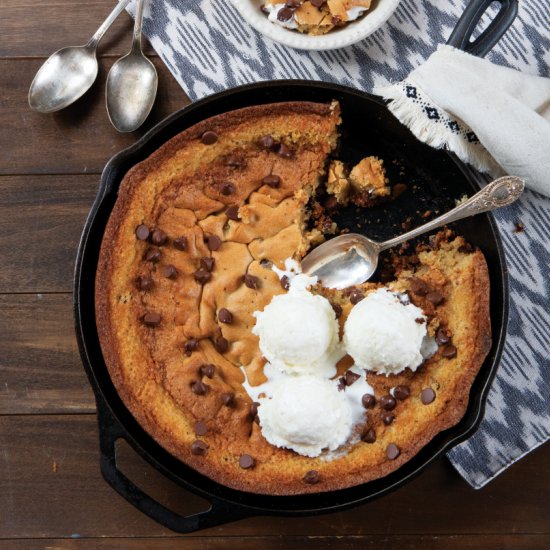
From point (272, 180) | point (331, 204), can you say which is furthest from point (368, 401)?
point (272, 180)

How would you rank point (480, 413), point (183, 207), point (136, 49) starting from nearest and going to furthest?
point (480, 413) → point (183, 207) → point (136, 49)

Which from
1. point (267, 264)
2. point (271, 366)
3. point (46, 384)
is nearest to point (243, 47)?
point (267, 264)

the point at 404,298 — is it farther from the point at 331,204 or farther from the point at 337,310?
the point at 331,204

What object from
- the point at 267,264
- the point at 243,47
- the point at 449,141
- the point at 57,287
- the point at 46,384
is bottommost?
the point at 46,384

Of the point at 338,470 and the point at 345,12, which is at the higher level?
the point at 345,12

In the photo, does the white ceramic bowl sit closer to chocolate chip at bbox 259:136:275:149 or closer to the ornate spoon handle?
chocolate chip at bbox 259:136:275:149

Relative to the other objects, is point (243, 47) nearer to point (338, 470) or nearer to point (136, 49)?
point (136, 49)

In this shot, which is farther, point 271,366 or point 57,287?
point 57,287

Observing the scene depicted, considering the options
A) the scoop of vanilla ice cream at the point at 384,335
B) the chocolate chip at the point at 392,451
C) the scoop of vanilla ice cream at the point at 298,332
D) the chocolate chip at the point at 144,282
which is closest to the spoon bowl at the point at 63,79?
the chocolate chip at the point at 144,282

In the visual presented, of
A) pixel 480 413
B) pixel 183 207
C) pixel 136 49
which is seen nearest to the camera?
pixel 480 413
